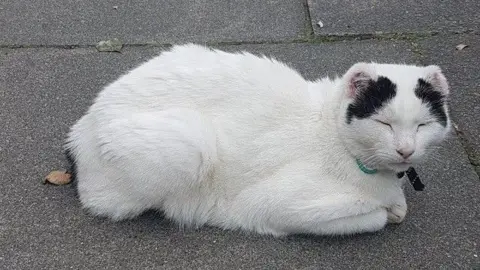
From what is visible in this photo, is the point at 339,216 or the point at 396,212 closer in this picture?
the point at 339,216

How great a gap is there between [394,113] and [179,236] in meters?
1.17

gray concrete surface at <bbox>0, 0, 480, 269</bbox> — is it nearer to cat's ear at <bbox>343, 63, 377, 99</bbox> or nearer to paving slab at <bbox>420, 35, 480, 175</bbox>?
paving slab at <bbox>420, 35, 480, 175</bbox>

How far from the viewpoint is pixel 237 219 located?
2.83 metres

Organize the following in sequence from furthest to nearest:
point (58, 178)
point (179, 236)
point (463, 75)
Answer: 1. point (463, 75)
2. point (58, 178)
3. point (179, 236)

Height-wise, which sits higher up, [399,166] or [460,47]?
[399,166]

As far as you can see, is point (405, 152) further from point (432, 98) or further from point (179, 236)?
point (179, 236)

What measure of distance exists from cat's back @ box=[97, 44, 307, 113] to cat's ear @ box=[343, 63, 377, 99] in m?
0.33

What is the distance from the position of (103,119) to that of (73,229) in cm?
56

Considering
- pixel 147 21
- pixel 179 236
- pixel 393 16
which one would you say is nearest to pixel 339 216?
pixel 179 236

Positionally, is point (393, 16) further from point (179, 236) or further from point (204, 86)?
point (179, 236)

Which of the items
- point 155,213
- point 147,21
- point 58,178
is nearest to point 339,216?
point 155,213

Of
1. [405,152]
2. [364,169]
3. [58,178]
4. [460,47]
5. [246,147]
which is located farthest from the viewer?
[460,47]

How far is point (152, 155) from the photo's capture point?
2.64 meters

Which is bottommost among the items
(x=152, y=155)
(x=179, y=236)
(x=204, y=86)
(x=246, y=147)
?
(x=179, y=236)
